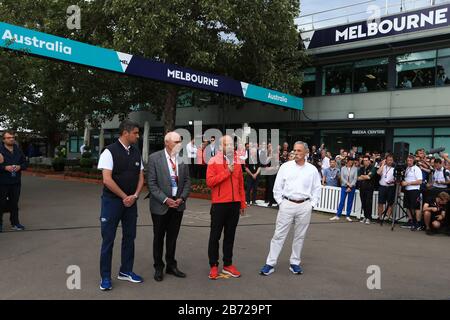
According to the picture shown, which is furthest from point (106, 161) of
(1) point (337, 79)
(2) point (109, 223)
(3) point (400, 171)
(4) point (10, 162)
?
(1) point (337, 79)

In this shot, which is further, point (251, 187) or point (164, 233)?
point (251, 187)

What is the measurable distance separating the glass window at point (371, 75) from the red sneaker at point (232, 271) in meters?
15.5

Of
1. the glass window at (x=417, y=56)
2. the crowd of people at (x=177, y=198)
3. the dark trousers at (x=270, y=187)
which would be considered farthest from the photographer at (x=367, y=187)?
the glass window at (x=417, y=56)

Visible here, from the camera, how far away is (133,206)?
4.98 meters

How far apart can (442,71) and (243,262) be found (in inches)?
572

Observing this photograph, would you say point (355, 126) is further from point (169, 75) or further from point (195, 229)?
point (195, 229)

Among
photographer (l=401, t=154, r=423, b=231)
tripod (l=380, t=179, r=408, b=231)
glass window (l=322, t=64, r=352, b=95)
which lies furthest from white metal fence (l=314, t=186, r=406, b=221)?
glass window (l=322, t=64, r=352, b=95)

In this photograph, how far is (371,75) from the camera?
18734mm

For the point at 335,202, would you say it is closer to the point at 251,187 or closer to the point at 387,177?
the point at 387,177

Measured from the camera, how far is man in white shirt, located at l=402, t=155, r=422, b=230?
961cm

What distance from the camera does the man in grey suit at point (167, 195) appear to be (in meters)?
5.05
